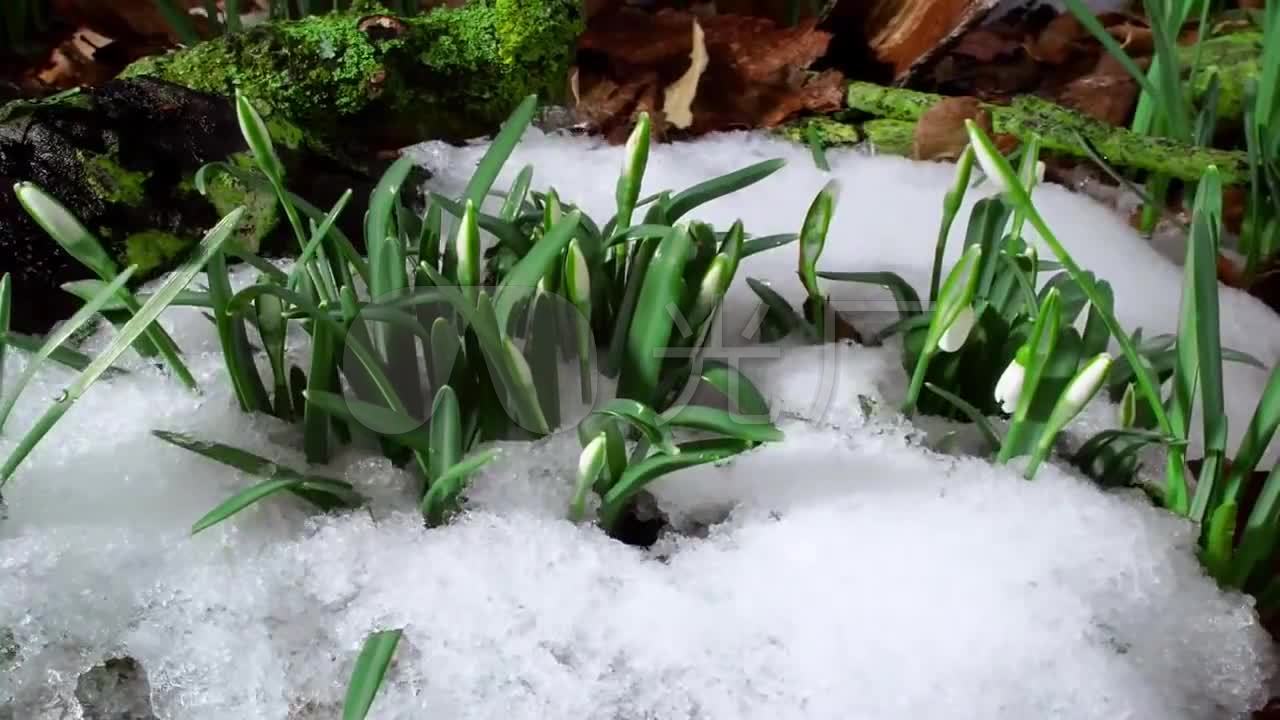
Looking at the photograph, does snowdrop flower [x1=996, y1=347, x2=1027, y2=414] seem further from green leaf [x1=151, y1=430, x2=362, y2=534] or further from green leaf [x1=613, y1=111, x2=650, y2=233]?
green leaf [x1=151, y1=430, x2=362, y2=534]

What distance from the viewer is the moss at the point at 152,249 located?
3.34 feet

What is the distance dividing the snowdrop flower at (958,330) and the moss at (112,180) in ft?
2.76

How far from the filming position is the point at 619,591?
2.53ft

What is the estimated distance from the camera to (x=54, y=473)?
777 mm

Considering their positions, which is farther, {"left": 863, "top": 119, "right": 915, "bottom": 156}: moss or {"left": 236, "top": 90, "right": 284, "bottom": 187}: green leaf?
{"left": 863, "top": 119, "right": 915, "bottom": 156}: moss

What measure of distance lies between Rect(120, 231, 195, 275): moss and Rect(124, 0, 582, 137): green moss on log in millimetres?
255

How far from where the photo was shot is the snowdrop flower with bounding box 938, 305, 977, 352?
814 mm

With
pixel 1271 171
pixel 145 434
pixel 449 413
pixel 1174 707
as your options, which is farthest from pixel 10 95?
pixel 1271 171

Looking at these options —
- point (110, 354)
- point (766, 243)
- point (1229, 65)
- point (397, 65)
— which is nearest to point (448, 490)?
point (110, 354)

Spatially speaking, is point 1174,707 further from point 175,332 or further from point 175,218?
point 175,218

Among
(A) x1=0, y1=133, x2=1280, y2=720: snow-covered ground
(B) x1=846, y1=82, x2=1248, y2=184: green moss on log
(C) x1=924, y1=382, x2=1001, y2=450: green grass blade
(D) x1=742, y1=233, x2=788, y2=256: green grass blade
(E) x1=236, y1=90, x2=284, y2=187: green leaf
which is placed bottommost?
(A) x1=0, y1=133, x2=1280, y2=720: snow-covered ground

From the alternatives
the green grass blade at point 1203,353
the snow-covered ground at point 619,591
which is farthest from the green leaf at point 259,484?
the green grass blade at point 1203,353

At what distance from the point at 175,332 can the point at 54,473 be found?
219 millimetres

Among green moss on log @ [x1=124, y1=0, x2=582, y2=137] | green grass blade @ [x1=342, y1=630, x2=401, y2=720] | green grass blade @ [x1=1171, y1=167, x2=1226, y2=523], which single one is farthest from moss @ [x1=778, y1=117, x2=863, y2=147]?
green grass blade @ [x1=342, y1=630, x2=401, y2=720]
